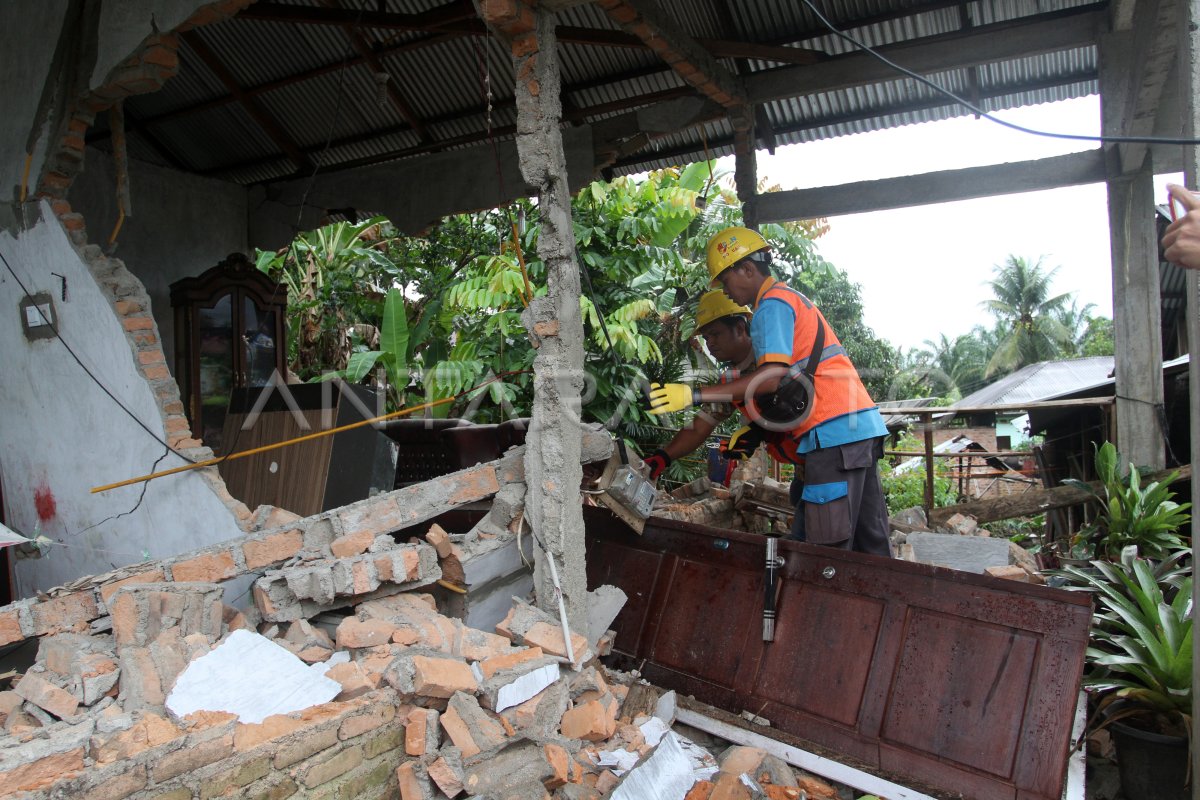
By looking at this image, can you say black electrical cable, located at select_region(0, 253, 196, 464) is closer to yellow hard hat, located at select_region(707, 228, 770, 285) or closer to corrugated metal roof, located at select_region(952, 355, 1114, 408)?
yellow hard hat, located at select_region(707, 228, 770, 285)

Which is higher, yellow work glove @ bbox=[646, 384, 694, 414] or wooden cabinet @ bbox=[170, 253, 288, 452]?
wooden cabinet @ bbox=[170, 253, 288, 452]

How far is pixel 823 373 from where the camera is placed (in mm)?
4027

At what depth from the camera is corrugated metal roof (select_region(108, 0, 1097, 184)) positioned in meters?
5.91

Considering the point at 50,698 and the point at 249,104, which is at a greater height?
the point at 249,104

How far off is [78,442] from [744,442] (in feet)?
14.7

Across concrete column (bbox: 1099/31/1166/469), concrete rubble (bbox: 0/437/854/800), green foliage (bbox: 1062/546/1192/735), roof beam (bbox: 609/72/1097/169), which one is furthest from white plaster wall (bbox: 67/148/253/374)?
concrete column (bbox: 1099/31/1166/469)

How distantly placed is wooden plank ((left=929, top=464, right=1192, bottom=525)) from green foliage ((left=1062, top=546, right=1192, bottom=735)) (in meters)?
1.92

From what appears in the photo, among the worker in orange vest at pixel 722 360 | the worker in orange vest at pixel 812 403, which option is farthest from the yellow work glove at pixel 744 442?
the worker in orange vest at pixel 812 403

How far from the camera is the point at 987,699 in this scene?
10.8ft

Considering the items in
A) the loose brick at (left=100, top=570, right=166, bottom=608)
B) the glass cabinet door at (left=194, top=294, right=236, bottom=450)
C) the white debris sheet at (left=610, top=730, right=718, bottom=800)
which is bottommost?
the white debris sheet at (left=610, top=730, right=718, bottom=800)

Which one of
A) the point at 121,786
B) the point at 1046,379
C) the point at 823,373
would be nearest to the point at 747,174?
the point at 823,373

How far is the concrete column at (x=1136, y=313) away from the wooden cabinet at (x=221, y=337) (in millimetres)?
7206

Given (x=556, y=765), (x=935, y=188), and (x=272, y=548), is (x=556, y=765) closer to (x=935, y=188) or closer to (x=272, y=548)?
(x=272, y=548)

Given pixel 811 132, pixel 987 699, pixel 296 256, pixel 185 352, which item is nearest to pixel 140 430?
pixel 185 352
